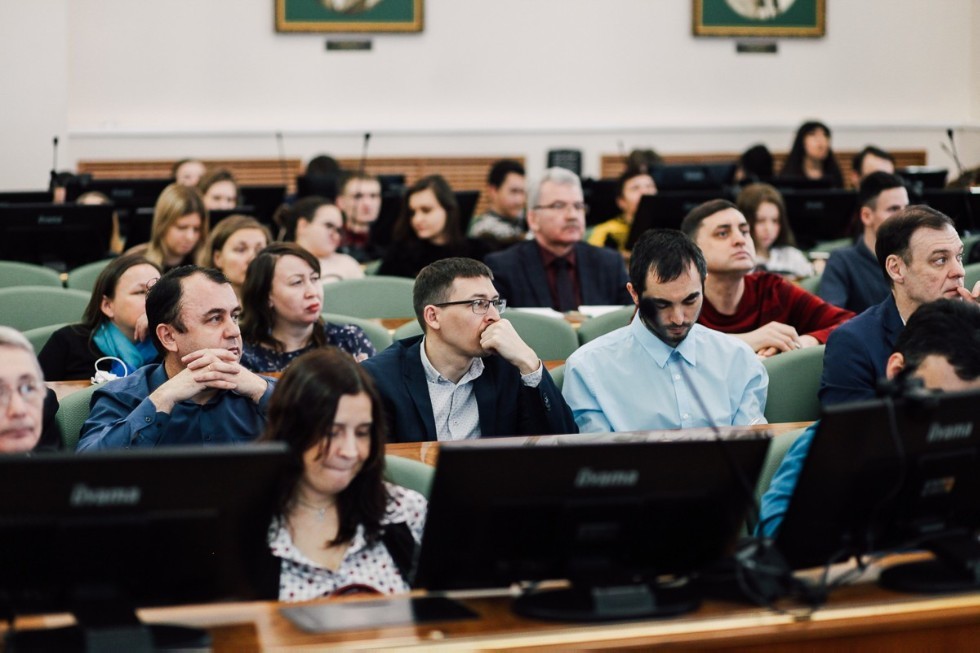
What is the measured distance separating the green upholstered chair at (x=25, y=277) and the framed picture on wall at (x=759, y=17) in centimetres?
741

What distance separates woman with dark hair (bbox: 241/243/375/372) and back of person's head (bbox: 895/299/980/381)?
211 centimetres

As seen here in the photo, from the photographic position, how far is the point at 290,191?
36.1 ft

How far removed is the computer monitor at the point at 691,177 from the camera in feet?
27.7

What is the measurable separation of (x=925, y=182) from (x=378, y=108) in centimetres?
460

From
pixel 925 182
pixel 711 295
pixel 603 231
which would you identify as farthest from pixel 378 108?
pixel 711 295

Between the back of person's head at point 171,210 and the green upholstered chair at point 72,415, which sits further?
the back of person's head at point 171,210

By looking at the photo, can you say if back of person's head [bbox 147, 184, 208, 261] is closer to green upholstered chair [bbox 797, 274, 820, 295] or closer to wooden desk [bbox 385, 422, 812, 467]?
green upholstered chair [bbox 797, 274, 820, 295]

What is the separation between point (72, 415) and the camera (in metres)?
3.49

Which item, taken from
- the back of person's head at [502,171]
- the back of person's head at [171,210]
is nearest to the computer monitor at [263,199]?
the back of person's head at [502,171]

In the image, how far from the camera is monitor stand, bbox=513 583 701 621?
82.6 inches

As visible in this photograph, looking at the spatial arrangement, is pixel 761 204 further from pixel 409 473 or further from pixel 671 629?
pixel 671 629

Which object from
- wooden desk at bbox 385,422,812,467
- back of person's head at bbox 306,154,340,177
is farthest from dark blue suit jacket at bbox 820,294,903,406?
back of person's head at bbox 306,154,340,177

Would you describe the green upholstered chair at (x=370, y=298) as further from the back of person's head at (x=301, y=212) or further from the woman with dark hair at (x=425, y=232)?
the woman with dark hair at (x=425, y=232)

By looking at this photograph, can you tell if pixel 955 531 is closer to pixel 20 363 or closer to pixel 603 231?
pixel 20 363
